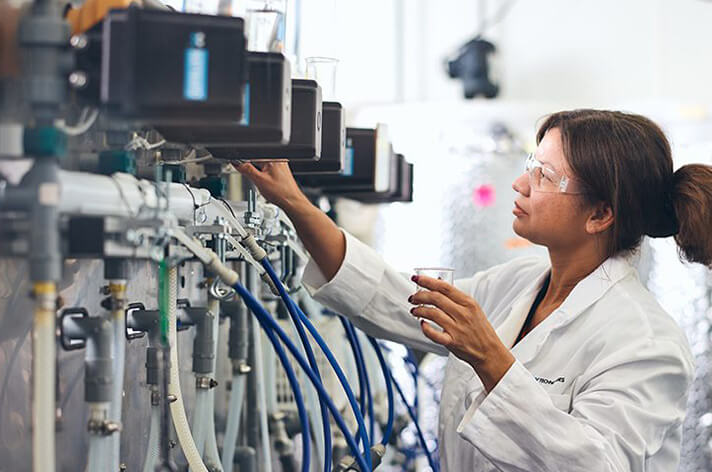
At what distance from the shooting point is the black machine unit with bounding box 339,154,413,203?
2.12m

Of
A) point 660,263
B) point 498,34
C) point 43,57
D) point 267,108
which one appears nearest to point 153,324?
point 267,108

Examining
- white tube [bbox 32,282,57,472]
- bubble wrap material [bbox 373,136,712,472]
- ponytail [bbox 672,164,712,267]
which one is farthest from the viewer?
bubble wrap material [bbox 373,136,712,472]

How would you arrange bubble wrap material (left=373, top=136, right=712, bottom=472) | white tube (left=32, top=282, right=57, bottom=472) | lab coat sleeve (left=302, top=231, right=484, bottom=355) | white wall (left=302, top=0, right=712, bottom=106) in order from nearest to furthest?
white tube (left=32, top=282, right=57, bottom=472)
lab coat sleeve (left=302, top=231, right=484, bottom=355)
bubble wrap material (left=373, top=136, right=712, bottom=472)
white wall (left=302, top=0, right=712, bottom=106)

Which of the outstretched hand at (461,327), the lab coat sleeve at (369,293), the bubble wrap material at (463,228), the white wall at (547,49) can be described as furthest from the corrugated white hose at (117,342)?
the white wall at (547,49)

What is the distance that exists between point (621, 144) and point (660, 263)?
1.93 meters

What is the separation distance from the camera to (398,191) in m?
2.20

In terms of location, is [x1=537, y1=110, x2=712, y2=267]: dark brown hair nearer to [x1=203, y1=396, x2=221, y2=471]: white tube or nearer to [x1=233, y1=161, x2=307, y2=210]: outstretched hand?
[x1=233, y1=161, x2=307, y2=210]: outstretched hand

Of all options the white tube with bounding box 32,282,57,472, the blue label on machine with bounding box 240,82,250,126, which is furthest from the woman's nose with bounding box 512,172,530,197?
the white tube with bounding box 32,282,57,472

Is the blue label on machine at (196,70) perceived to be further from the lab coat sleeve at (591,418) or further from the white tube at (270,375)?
the white tube at (270,375)

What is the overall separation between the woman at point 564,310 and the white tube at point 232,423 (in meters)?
0.22

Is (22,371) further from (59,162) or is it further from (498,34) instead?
(498,34)

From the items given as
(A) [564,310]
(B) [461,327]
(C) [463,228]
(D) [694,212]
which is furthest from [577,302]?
(C) [463,228]

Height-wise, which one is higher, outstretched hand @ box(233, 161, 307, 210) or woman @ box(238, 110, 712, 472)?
outstretched hand @ box(233, 161, 307, 210)

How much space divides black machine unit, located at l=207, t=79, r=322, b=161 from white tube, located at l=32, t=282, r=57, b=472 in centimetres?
44
